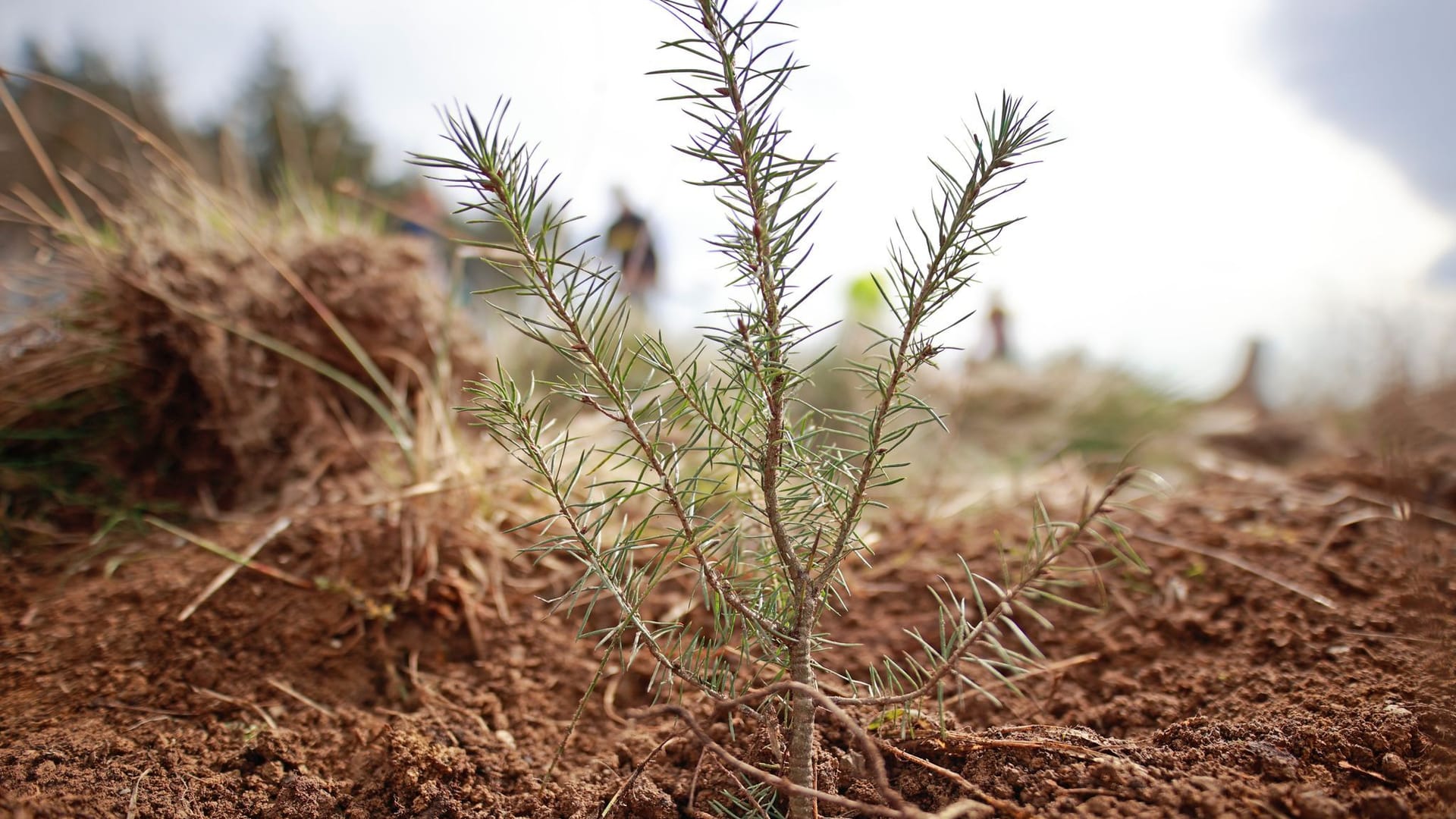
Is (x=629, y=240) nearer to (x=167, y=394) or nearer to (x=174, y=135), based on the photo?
(x=167, y=394)

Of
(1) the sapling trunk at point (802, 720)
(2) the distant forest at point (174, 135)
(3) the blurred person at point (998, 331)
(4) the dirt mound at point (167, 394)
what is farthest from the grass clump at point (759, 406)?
(3) the blurred person at point (998, 331)

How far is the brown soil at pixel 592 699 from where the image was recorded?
890mm

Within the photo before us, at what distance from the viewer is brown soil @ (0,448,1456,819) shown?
890mm

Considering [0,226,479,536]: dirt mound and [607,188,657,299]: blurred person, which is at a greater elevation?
[607,188,657,299]: blurred person

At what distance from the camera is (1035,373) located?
7.34 metres

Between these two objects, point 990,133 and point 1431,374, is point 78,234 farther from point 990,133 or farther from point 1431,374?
point 1431,374

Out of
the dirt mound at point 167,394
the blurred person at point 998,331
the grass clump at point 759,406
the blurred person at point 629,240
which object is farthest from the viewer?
the blurred person at point 998,331

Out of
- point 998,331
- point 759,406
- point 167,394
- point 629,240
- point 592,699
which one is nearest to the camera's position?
point 759,406

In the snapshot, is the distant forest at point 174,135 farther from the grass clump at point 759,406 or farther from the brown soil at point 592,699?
the grass clump at point 759,406

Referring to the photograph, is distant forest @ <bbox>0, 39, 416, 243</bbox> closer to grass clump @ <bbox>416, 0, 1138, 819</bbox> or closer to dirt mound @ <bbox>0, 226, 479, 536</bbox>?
dirt mound @ <bbox>0, 226, 479, 536</bbox>

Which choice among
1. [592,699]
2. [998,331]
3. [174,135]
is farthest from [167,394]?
[998,331]

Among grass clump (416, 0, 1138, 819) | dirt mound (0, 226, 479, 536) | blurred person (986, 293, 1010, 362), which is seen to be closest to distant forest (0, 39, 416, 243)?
dirt mound (0, 226, 479, 536)

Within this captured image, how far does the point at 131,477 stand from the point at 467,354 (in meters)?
0.95

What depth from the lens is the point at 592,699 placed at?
1.31 metres
